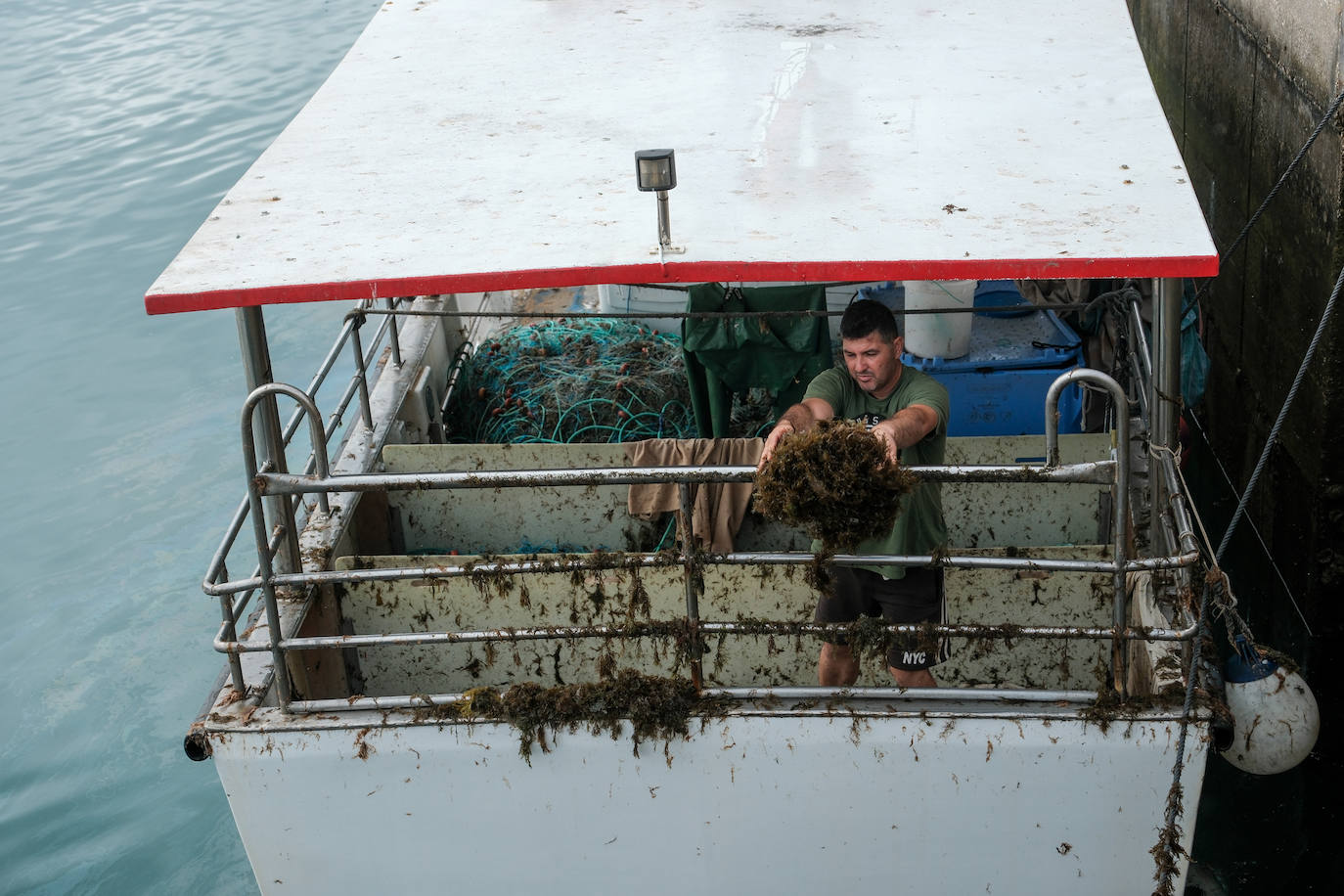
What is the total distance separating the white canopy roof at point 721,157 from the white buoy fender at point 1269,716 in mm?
1234

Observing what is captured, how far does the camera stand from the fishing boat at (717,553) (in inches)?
130

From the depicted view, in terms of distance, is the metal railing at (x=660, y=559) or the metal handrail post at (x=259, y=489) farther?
the metal handrail post at (x=259, y=489)

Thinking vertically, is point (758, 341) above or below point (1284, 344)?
above

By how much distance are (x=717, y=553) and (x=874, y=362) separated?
812 mm

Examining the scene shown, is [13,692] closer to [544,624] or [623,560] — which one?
[544,624]

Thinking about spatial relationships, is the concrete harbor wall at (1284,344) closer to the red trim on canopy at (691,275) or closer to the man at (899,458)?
the man at (899,458)

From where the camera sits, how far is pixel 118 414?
41.9 ft

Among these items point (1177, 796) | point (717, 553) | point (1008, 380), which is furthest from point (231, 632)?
point (1008, 380)

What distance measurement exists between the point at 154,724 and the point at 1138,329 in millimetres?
6960

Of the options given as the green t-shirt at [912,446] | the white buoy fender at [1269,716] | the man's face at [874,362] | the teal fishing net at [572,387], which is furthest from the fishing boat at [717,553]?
the teal fishing net at [572,387]

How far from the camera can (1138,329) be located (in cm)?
476

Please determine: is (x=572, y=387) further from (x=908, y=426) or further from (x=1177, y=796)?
(x=1177, y=796)

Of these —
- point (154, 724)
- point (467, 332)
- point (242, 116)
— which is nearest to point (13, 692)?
point (154, 724)

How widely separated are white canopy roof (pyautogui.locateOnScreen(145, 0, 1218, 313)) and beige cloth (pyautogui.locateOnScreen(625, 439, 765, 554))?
155cm
